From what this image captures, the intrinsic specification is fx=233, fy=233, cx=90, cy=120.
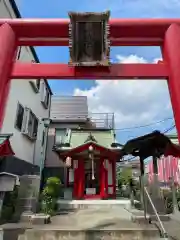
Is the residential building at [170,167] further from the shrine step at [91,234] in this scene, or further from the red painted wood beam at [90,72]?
the red painted wood beam at [90,72]

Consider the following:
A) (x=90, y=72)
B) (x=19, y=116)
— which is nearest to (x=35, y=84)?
(x=19, y=116)

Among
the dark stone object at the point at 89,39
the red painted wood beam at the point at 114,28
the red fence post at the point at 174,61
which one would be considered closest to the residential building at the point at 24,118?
the red painted wood beam at the point at 114,28

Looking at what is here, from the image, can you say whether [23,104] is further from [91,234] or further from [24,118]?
[91,234]

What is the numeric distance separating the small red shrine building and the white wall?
7.22 ft

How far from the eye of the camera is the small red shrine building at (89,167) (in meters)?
15.9

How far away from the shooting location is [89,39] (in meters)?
5.54

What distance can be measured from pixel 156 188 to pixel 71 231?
4251 millimetres

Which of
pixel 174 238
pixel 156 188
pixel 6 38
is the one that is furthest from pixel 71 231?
pixel 6 38

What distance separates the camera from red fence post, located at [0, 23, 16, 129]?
5121 millimetres

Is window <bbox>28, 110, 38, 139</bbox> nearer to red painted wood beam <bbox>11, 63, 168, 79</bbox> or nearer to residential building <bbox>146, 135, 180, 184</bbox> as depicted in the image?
red painted wood beam <bbox>11, 63, 168, 79</bbox>

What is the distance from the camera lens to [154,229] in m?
6.80

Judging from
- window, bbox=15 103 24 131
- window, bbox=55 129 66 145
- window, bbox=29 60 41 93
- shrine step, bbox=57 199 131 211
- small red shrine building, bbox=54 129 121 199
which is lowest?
shrine step, bbox=57 199 131 211

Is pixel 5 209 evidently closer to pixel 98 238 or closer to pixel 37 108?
pixel 98 238

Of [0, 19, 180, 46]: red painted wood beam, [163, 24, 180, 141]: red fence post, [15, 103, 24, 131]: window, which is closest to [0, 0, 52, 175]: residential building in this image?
[15, 103, 24, 131]: window
